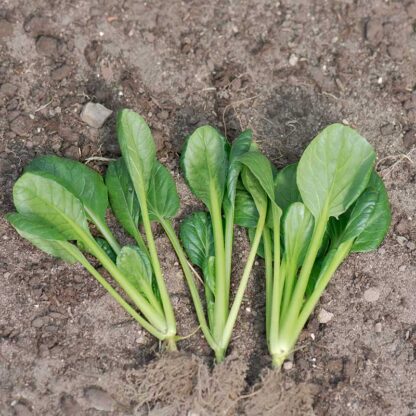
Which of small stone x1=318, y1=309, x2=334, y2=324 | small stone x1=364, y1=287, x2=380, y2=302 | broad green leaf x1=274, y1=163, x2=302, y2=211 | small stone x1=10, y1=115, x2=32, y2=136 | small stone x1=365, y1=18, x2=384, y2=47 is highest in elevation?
small stone x1=365, y1=18, x2=384, y2=47

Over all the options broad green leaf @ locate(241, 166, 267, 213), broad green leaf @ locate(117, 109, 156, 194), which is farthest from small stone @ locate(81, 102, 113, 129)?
broad green leaf @ locate(241, 166, 267, 213)

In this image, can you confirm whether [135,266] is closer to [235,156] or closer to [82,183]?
[82,183]

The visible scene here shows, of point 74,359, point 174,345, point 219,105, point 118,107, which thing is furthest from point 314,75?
point 74,359

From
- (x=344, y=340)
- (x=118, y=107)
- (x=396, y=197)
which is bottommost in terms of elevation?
(x=344, y=340)

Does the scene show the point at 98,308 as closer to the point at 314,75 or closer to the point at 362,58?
the point at 314,75

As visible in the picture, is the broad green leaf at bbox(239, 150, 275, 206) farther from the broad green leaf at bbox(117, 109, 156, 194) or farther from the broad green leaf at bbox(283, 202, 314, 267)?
the broad green leaf at bbox(117, 109, 156, 194)

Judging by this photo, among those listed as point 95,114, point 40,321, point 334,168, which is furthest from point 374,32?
point 40,321
